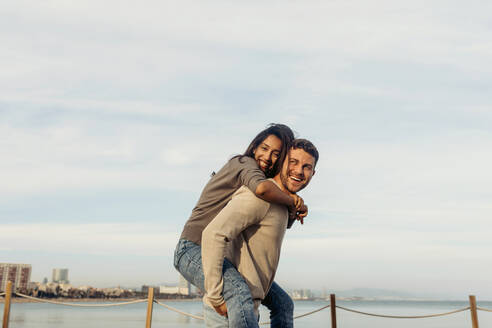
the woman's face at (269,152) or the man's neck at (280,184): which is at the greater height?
the woman's face at (269,152)

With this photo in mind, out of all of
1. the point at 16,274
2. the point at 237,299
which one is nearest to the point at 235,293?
the point at 237,299

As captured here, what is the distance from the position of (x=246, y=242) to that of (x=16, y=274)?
7534 centimetres

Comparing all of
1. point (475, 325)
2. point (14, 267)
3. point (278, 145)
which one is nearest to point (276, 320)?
point (278, 145)

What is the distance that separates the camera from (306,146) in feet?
6.31

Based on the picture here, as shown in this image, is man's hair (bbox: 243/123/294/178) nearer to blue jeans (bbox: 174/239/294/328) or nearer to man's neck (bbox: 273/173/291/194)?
man's neck (bbox: 273/173/291/194)

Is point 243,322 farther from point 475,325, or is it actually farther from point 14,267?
point 14,267

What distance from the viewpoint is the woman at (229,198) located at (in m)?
1.65

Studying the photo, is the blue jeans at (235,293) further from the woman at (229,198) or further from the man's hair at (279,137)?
the man's hair at (279,137)

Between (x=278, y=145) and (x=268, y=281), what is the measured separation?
1.96 ft

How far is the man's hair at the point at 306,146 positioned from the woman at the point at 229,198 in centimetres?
5

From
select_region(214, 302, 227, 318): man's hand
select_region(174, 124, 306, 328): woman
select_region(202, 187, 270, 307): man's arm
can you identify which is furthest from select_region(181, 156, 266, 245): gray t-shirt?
select_region(214, 302, 227, 318): man's hand

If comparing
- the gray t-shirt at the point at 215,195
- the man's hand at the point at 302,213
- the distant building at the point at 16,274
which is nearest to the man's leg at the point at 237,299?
the gray t-shirt at the point at 215,195

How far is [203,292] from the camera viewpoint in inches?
70.9

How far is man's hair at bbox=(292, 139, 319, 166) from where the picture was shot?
1919mm
